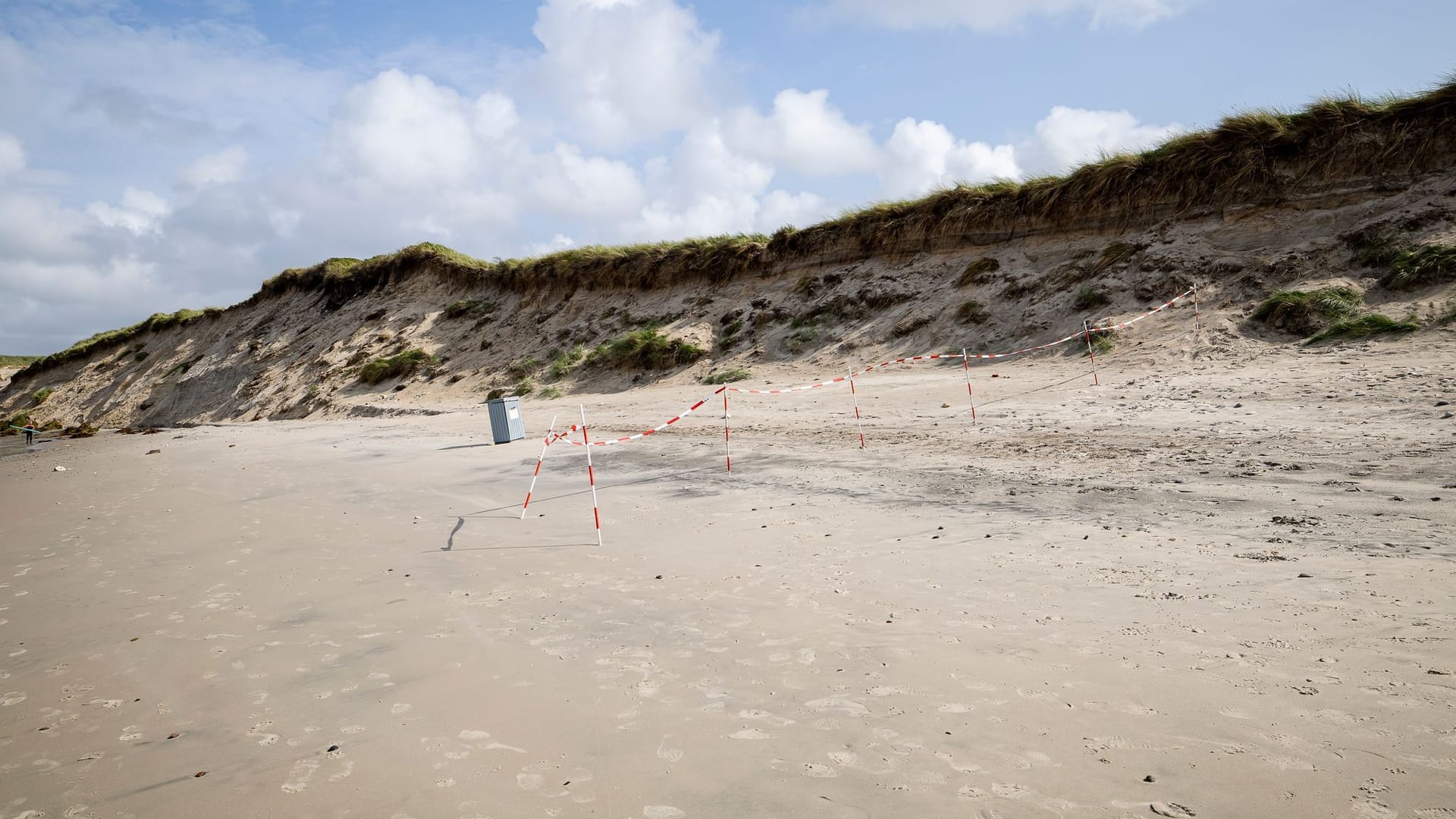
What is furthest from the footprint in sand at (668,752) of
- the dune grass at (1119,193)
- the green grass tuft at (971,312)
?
the dune grass at (1119,193)

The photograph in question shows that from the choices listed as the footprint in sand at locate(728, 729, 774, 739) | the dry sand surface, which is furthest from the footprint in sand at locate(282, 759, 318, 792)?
the footprint in sand at locate(728, 729, 774, 739)

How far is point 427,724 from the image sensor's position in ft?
12.0

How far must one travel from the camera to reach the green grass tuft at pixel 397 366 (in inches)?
1069

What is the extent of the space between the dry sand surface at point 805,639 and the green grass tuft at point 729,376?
9.62 meters

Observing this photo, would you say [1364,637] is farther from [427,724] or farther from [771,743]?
[427,724]

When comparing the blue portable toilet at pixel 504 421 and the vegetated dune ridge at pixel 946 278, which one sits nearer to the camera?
the blue portable toilet at pixel 504 421

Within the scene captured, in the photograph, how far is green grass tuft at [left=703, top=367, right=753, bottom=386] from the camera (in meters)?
18.9

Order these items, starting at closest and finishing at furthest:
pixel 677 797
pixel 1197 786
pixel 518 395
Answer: pixel 1197 786 < pixel 677 797 < pixel 518 395

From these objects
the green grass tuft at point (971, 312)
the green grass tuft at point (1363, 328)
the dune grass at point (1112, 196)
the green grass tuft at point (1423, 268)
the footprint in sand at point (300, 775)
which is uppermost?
the dune grass at point (1112, 196)

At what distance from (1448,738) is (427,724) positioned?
4.07 m

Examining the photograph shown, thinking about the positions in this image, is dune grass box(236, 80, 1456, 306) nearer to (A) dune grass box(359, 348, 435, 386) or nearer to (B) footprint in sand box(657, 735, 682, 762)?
(A) dune grass box(359, 348, 435, 386)

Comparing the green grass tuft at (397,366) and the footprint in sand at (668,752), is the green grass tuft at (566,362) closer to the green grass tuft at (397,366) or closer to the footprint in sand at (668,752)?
the green grass tuft at (397,366)

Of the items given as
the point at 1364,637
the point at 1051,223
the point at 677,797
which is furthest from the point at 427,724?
the point at 1051,223

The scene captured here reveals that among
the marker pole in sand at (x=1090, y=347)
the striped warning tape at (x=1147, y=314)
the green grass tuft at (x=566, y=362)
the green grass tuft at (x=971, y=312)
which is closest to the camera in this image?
the marker pole in sand at (x=1090, y=347)
